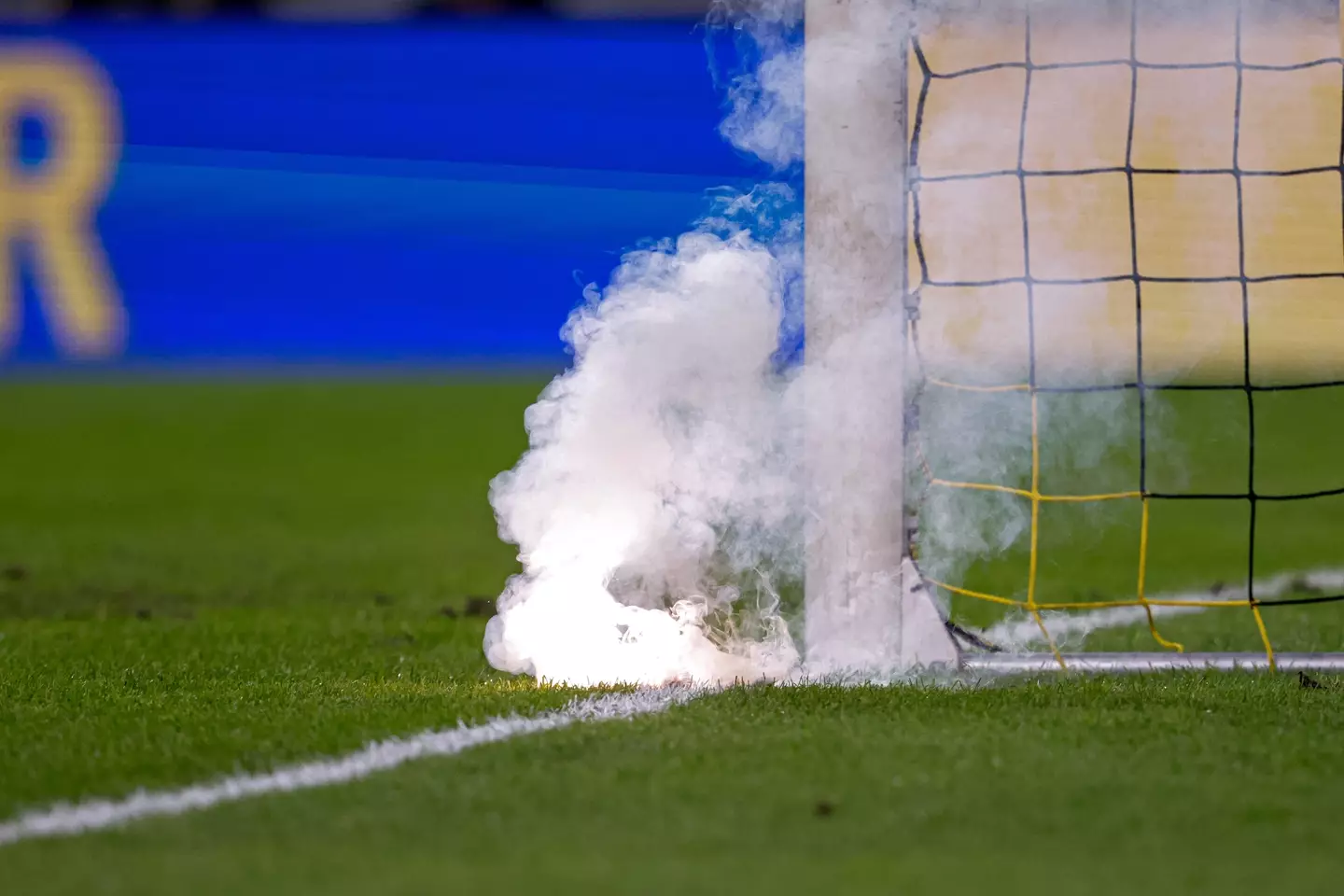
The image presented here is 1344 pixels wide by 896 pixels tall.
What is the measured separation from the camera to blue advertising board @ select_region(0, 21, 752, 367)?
16.3 meters

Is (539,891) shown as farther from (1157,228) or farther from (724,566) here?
(1157,228)

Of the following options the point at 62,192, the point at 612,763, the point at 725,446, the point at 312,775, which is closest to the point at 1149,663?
the point at 725,446

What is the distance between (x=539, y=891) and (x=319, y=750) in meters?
1.02

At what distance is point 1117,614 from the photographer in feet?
18.5

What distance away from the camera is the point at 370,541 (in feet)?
26.1

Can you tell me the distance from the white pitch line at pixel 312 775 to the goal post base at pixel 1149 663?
2.80 feet

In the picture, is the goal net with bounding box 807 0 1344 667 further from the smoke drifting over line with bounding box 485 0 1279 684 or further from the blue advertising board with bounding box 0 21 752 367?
the blue advertising board with bounding box 0 21 752 367

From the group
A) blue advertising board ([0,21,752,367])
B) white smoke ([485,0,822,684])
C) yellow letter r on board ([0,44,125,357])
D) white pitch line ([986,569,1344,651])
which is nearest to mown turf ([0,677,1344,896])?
white smoke ([485,0,822,684])

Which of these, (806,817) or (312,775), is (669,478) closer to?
(312,775)

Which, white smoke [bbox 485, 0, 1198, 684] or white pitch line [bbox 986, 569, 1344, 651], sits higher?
white smoke [bbox 485, 0, 1198, 684]

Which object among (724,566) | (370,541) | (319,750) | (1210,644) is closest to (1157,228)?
(370,541)

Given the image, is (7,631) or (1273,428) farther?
(1273,428)

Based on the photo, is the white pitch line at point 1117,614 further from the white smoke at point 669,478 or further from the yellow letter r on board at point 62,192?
the yellow letter r on board at point 62,192

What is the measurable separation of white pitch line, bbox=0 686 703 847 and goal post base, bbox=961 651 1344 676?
0.85 meters
